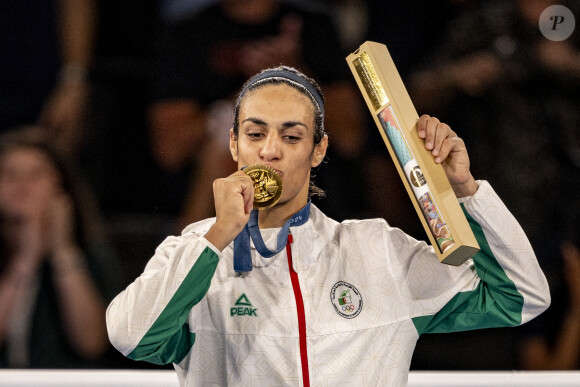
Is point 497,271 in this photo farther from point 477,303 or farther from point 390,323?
point 390,323

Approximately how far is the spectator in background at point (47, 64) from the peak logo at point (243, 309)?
3.70 feet

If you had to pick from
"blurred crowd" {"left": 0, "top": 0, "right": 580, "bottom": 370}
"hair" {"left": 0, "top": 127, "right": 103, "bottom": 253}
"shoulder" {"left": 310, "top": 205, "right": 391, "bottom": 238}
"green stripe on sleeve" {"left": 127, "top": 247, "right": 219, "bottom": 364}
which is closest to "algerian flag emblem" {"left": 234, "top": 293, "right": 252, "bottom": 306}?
"green stripe on sleeve" {"left": 127, "top": 247, "right": 219, "bottom": 364}

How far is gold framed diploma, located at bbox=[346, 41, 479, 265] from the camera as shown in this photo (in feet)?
4.24

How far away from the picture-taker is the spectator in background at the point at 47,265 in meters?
2.25

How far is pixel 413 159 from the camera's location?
4.37 ft

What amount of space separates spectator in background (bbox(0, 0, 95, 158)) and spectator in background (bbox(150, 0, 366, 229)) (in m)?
0.26

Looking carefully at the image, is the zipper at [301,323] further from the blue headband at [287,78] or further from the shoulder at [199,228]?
the blue headband at [287,78]

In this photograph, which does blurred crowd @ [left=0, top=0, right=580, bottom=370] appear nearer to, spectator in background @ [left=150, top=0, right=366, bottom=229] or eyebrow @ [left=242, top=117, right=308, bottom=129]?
spectator in background @ [left=150, top=0, right=366, bottom=229]

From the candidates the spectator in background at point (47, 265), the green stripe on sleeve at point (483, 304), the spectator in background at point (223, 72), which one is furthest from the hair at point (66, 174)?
the green stripe on sleeve at point (483, 304)

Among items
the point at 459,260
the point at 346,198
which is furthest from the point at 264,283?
the point at 346,198

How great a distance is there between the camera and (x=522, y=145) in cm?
235

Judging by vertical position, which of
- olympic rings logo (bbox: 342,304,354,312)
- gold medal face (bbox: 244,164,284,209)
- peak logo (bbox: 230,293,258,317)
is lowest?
olympic rings logo (bbox: 342,304,354,312)

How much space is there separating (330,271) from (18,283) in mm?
1217

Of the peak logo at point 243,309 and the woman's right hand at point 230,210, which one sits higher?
the woman's right hand at point 230,210
